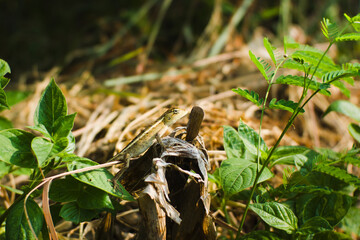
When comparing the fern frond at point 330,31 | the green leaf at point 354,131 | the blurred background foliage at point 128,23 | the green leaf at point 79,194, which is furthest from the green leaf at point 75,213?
the blurred background foliage at point 128,23

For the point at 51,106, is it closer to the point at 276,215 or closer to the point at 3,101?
the point at 3,101

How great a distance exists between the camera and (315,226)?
1.36 meters

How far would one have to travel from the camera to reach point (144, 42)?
477cm

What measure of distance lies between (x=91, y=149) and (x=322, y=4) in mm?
4266

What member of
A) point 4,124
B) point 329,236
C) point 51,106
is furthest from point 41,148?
point 329,236

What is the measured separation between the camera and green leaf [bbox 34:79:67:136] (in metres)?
1.44

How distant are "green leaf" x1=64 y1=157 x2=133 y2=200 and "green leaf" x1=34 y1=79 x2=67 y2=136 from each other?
202mm

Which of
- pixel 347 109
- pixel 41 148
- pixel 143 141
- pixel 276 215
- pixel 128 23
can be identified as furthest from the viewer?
pixel 128 23

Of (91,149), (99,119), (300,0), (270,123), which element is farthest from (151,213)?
(300,0)

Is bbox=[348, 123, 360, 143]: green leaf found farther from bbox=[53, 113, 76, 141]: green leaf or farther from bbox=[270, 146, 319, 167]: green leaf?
bbox=[53, 113, 76, 141]: green leaf

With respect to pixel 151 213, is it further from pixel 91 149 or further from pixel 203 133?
pixel 91 149

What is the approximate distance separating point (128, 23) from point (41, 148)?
386cm

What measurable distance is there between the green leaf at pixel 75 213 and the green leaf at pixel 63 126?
282 mm

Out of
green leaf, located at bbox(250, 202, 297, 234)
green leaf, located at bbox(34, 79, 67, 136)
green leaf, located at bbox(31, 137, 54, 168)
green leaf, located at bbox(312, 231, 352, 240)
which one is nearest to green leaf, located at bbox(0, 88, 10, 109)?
green leaf, located at bbox(34, 79, 67, 136)
